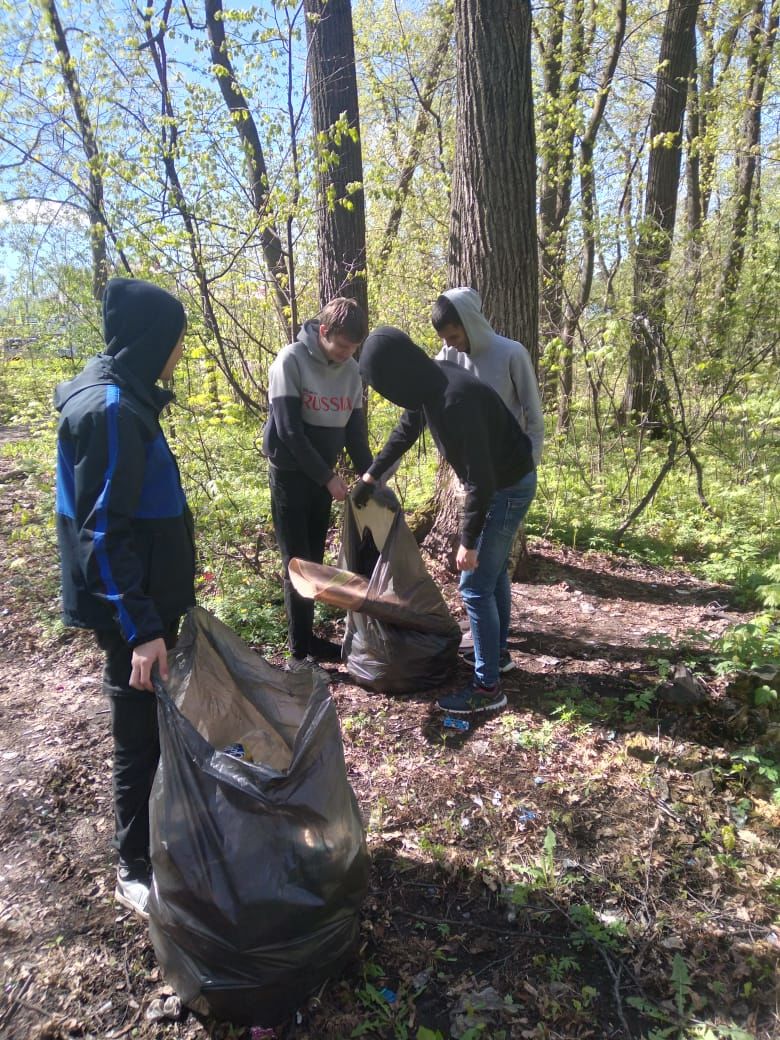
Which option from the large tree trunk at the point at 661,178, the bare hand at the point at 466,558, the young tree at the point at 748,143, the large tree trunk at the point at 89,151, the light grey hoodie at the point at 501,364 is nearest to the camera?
the bare hand at the point at 466,558

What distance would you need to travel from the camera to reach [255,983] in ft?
4.88

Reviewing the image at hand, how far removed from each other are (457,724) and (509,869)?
757mm

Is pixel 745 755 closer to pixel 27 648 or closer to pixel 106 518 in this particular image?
pixel 106 518

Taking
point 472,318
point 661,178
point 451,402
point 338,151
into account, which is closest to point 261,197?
point 338,151

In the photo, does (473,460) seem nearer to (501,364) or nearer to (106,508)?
(501,364)

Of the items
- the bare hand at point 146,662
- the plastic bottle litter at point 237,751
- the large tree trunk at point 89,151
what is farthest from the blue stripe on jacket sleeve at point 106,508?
the large tree trunk at point 89,151

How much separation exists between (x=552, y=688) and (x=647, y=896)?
1.13 meters

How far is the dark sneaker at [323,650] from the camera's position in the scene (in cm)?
342

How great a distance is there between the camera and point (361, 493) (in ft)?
10.2

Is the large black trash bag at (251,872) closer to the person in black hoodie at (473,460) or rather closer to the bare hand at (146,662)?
the bare hand at (146,662)

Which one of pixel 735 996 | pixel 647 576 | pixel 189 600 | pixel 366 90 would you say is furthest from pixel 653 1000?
pixel 366 90

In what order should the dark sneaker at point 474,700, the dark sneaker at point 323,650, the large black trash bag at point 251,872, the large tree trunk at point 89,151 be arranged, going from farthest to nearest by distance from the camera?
the large tree trunk at point 89,151
the dark sneaker at point 323,650
the dark sneaker at point 474,700
the large black trash bag at point 251,872

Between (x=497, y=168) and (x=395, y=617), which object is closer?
(x=395, y=617)

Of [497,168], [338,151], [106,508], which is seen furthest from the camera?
[338,151]
